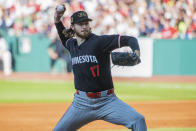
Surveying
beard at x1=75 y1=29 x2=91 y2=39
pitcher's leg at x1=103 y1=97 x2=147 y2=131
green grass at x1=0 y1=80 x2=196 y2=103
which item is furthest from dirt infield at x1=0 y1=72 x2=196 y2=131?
beard at x1=75 y1=29 x2=91 y2=39

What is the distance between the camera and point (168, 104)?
11.0 metres

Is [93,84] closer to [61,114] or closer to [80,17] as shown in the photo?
[80,17]

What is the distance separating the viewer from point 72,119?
15.2 ft

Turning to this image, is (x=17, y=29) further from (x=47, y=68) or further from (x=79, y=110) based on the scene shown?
(x=79, y=110)

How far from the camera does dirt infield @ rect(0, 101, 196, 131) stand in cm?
800

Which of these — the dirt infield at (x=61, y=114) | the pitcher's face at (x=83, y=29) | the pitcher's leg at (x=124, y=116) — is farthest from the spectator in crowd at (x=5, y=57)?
the pitcher's leg at (x=124, y=116)

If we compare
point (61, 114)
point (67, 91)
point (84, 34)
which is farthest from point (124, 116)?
point (67, 91)

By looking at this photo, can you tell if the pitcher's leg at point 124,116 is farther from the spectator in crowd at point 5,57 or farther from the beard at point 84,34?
the spectator in crowd at point 5,57

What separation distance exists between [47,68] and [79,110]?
13.4 metres

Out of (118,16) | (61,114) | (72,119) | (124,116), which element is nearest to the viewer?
(124,116)

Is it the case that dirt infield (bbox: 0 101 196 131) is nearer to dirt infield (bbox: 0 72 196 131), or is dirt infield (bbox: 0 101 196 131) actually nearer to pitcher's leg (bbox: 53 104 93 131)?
dirt infield (bbox: 0 72 196 131)

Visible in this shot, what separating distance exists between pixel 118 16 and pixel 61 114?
9132 mm

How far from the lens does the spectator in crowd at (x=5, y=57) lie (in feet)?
57.6

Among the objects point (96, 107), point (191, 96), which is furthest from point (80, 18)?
point (191, 96)
